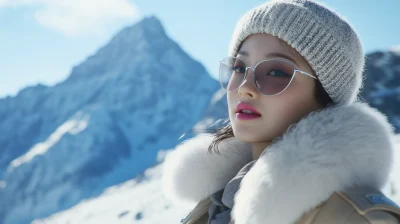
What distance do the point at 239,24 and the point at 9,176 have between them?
75318mm

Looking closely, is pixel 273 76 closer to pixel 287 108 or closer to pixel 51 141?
pixel 287 108

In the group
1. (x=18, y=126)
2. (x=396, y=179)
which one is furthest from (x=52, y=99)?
(x=396, y=179)

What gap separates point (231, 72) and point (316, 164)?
75 cm

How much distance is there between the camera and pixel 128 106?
91000 millimetres

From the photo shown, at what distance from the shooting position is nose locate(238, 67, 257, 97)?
5.06ft

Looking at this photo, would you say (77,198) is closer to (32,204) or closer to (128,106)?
(32,204)

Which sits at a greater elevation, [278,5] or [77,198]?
[77,198]

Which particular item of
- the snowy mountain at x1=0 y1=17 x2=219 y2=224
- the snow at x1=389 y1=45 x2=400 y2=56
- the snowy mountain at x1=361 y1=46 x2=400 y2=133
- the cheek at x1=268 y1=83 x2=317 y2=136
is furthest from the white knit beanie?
the snowy mountain at x1=0 y1=17 x2=219 y2=224

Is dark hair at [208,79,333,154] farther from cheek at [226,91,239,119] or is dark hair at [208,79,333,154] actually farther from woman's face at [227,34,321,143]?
cheek at [226,91,239,119]

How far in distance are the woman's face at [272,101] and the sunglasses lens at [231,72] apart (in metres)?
0.07

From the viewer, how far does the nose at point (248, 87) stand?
154 cm

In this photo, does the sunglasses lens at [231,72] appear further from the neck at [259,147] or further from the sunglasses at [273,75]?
the neck at [259,147]

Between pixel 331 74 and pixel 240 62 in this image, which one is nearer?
pixel 331 74

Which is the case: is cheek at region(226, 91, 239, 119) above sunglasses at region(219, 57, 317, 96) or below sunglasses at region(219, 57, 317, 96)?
above
